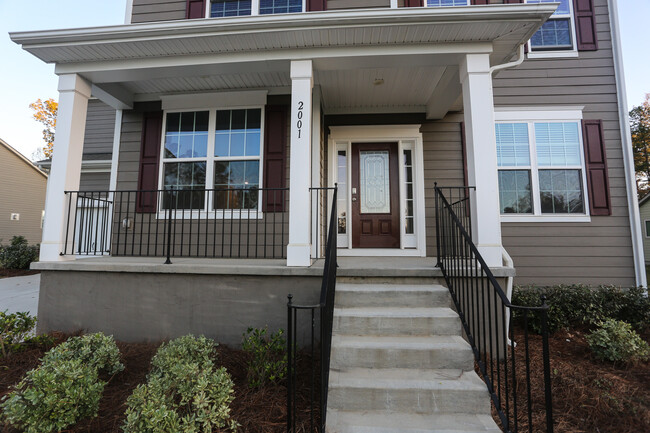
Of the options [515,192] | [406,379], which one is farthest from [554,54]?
[406,379]

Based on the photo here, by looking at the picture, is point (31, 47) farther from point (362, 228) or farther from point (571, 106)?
point (571, 106)

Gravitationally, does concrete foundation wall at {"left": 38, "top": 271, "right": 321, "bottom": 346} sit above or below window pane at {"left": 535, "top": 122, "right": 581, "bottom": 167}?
below

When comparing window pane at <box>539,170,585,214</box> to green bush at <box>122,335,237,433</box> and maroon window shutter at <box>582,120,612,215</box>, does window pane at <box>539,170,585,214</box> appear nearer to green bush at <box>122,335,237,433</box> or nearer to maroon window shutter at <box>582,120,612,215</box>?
maroon window shutter at <box>582,120,612,215</box>

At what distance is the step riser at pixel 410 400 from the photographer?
2021mm

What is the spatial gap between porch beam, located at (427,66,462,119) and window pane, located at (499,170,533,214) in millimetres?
1425

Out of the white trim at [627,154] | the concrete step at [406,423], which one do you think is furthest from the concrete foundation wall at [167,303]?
the white trim at [627,154]

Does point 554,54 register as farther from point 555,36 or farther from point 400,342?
point 400,342

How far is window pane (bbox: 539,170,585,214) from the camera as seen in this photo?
4.92 metres

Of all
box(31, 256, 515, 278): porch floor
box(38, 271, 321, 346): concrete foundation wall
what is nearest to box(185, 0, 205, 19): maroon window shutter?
box(31, 256, 515, 278): porch floor

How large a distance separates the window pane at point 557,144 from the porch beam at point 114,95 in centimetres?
660

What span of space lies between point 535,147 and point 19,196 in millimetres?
18259

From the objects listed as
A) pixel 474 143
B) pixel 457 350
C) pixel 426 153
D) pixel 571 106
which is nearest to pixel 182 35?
pixel 474 143

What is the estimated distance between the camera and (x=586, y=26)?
5062 mm

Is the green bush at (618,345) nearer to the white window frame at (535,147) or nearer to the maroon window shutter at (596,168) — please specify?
the white window frame at (535,147)
